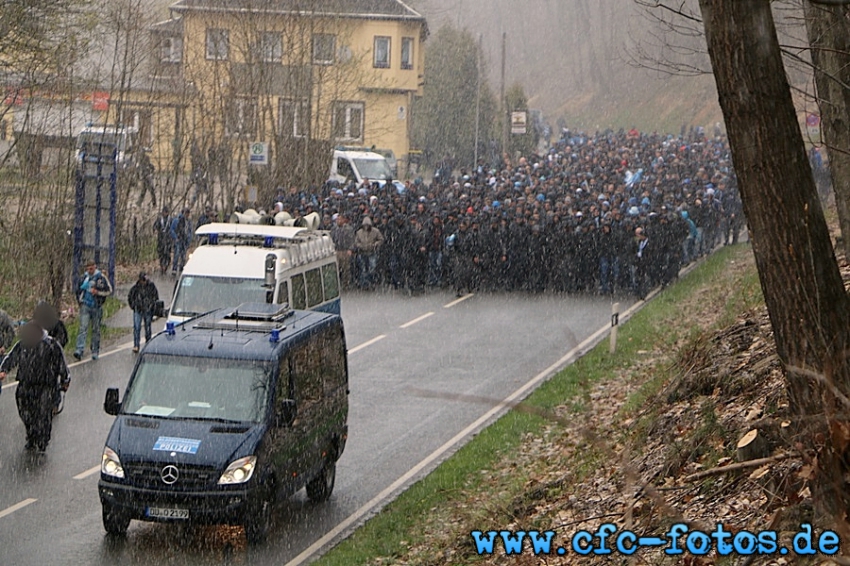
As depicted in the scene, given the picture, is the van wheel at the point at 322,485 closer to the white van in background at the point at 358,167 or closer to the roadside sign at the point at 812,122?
the roadside sign at the point at 812,122

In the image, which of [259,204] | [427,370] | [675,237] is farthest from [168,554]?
[259,204]

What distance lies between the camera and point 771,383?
1132 centimetres

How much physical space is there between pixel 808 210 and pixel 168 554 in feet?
23.6

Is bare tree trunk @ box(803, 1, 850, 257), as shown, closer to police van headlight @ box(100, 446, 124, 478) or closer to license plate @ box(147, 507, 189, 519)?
license plate @ box(147, 507, 189, 519)

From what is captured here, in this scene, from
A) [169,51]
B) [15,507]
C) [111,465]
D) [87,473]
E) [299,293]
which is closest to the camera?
[111,465]

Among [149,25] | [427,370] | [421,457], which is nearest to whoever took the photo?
[421,457]

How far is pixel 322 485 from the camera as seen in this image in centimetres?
1352

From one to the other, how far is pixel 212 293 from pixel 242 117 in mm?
20640

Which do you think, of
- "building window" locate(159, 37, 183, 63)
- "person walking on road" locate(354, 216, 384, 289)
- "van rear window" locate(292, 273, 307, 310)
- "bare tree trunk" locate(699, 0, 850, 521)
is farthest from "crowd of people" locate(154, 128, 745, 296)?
"bare tree trunk" locate(699, 0, 850, 521)

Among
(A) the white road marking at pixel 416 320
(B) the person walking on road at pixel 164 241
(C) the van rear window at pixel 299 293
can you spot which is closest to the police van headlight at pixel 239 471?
(C) the van rear window at pixel 299 293

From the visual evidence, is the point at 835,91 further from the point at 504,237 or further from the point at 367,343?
the point at 504,237

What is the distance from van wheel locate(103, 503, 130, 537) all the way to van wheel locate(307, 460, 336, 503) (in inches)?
85.1

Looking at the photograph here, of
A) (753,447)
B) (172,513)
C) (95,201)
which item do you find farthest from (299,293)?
(753,447)

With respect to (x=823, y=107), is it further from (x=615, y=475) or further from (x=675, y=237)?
(x=675, y=237)
